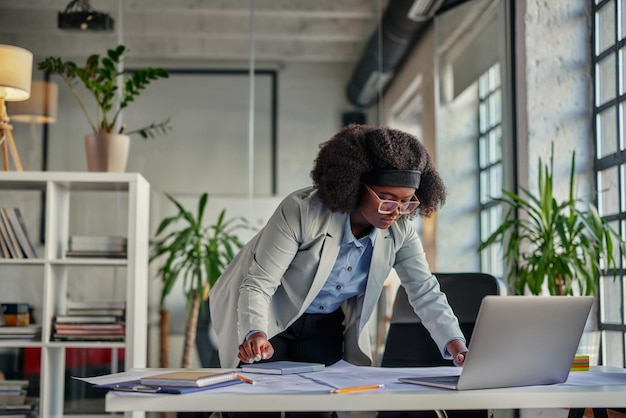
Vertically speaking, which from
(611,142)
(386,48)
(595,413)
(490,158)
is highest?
(386,48)

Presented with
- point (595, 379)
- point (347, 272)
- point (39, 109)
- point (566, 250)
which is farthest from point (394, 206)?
point (39, 109)

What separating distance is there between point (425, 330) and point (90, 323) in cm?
179

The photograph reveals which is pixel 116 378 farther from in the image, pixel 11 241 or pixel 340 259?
pixel 11 241

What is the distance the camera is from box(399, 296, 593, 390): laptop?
1.82 m

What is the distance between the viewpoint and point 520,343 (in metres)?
1.88

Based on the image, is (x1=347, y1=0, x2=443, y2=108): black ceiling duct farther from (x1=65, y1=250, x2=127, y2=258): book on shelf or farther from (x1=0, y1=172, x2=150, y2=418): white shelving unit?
(x1=65, y1=250, x2=127, y2=258): book on shelf

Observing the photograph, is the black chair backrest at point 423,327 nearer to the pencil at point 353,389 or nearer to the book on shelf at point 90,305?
the pencil at point 353,389

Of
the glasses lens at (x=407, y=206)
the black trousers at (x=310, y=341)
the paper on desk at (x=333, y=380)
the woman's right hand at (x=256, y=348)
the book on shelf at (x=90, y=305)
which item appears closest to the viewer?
the paper on desk at (x=333, y=380)

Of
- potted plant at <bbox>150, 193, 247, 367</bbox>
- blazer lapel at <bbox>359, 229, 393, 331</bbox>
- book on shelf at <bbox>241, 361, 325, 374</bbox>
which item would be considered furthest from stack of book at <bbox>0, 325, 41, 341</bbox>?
book on shelf at <bbox>241, 361, 325, 374</bbox>

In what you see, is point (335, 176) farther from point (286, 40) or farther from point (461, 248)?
point (461, 248)

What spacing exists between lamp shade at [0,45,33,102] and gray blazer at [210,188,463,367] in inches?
69.1

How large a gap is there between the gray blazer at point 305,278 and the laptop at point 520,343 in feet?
1.38

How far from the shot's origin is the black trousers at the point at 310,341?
2.66 metres

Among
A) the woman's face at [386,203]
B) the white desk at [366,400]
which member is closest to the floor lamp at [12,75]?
the woman's face at [386,203]
